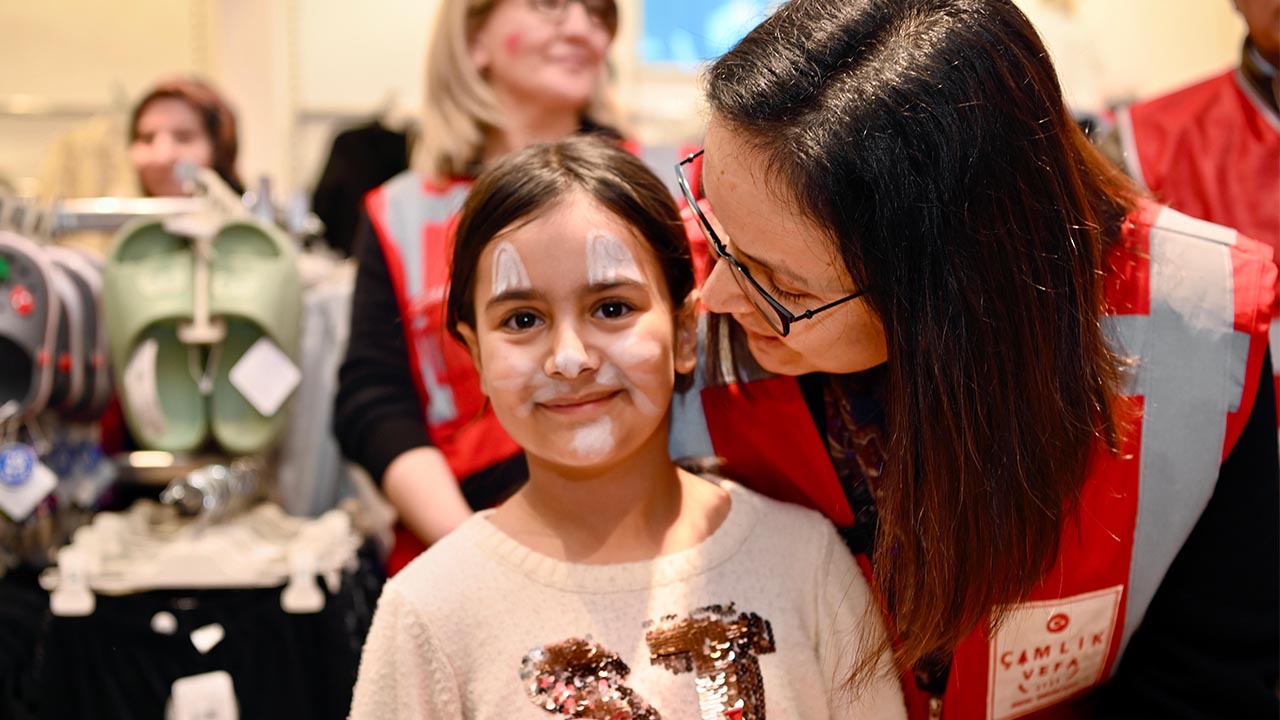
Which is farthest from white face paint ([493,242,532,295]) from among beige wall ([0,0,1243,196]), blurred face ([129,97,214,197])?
beige wall ([0,0,1243,196])

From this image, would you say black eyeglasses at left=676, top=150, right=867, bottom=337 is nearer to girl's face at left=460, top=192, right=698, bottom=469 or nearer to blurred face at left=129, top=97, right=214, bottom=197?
girl's face at left=460, top=192, right=698, bottom=469

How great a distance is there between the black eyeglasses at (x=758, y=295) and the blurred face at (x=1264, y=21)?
856 mm

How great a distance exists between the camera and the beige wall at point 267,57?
3836 millimetres

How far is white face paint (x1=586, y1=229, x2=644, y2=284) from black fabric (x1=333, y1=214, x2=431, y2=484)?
646 millimetres

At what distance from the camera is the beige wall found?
384cm

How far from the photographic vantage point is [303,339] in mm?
2211

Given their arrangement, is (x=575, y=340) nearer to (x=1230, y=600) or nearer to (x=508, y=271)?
(x=508, y=271)

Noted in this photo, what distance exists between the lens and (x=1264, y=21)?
1497 millimetres

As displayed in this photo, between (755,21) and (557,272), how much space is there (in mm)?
312

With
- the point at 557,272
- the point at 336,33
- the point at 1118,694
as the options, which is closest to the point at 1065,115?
the point at 557,272

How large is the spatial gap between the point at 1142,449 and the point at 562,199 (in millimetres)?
618

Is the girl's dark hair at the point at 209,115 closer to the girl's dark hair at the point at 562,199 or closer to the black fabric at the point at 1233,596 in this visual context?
the girl's dark hair at the point at 562,199

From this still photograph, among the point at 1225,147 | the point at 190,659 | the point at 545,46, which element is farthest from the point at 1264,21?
the point at 190,659

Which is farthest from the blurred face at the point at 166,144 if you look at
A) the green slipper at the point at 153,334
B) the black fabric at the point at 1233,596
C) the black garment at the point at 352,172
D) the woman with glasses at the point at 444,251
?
the black fabric at the point at 1233,596
